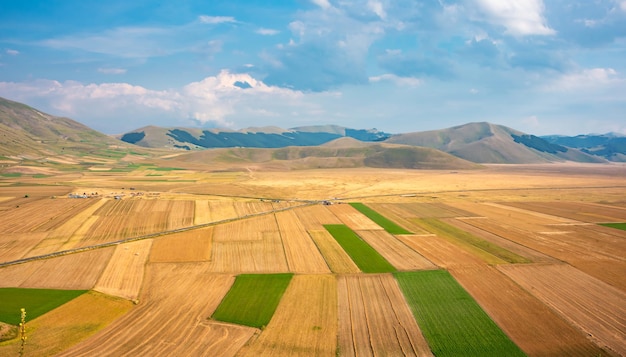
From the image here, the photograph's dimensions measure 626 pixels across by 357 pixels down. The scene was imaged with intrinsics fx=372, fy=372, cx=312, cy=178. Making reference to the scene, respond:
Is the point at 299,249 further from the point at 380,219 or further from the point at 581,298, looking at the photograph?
the point at 581,298

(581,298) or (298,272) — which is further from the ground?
(298,272)

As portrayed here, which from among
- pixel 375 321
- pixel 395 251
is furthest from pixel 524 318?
pixel 395 251

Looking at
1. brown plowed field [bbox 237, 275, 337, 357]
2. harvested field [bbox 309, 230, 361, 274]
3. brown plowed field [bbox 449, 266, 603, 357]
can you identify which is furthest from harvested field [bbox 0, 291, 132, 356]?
brown plowed field [bbox 449, 266, 603, 357]

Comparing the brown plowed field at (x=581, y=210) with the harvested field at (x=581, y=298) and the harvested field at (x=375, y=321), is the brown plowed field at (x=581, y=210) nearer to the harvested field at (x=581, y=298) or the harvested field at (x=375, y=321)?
the harvested field at (x=581, y=298)

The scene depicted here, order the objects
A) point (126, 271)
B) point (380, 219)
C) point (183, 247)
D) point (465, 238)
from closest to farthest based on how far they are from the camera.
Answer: point (126, 271) → point (183, 247) → point (465, 238) → point (380, 219)

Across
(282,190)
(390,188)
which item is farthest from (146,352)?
(390,188)

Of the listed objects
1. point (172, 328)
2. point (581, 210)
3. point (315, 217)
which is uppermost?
point (581, 210)

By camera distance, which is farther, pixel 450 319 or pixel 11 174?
pixel 11 174
